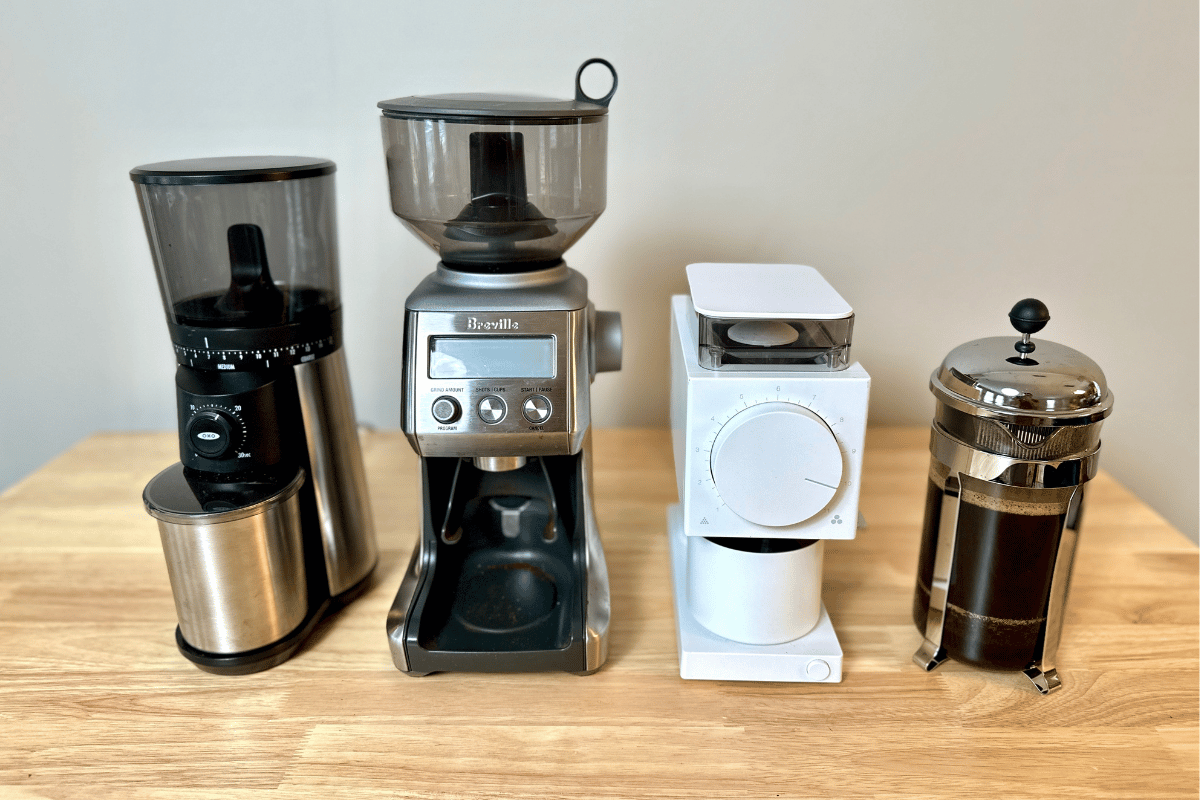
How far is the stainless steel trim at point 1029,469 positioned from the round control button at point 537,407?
0.32 metres

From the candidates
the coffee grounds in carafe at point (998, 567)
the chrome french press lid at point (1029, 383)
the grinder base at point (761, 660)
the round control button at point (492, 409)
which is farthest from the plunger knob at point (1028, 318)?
the round control button at point (492, 409)

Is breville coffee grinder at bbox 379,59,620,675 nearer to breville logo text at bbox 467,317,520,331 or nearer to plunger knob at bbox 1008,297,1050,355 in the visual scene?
breville logo text at bbox 467,317,520,331

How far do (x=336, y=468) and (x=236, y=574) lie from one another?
135mm

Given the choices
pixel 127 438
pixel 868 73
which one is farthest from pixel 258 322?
pixel 868 73

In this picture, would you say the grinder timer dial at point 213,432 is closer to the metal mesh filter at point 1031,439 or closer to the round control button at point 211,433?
the round control button at point 211,433

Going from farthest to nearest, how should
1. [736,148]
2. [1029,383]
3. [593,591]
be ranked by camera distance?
[736,148]
[593,591]
[1029,383]

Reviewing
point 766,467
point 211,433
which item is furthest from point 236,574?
point 766,467

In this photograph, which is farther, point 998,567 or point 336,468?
point 336,468

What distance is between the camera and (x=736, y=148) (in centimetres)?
99

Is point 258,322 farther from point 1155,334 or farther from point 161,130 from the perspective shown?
point 1155,334

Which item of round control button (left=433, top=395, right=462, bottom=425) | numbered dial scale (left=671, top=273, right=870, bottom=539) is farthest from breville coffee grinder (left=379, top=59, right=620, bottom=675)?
numbered dial scale (left=671, top=273, right=870, bottom=539)

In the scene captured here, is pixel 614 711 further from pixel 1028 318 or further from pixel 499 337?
pixel 1028 318

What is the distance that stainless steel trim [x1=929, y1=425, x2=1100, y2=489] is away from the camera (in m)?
0.58

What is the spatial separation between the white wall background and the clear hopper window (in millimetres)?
448
